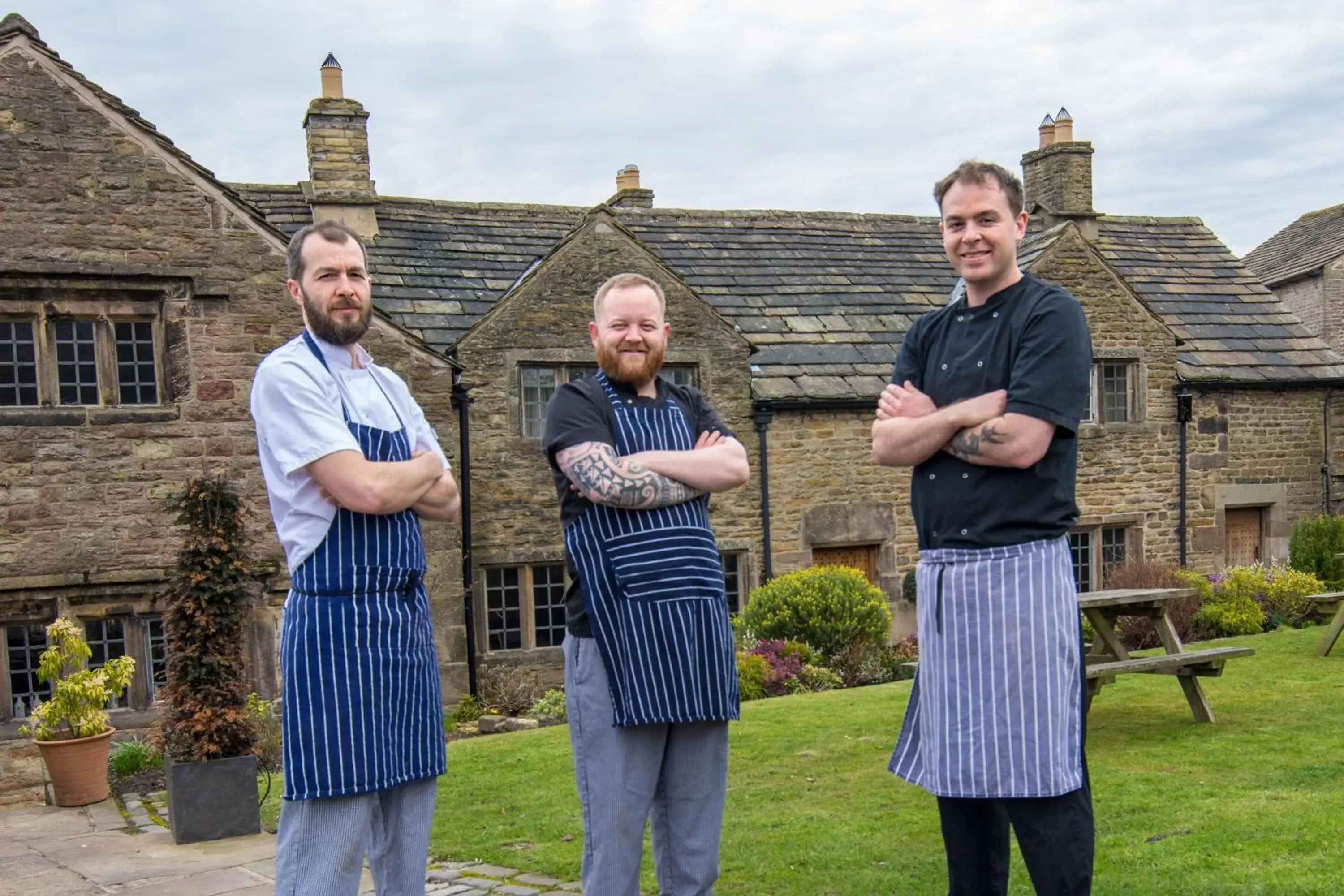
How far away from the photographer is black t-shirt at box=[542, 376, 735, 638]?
3977 millimetres

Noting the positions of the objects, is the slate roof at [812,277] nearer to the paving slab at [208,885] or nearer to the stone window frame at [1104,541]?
the stone window frame at [1104,541]

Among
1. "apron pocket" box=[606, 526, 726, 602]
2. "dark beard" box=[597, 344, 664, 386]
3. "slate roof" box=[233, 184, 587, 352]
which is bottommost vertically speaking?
"apron pocket" box=[606, 526, 726, 602]

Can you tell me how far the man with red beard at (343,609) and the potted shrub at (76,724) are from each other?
22.0 ft

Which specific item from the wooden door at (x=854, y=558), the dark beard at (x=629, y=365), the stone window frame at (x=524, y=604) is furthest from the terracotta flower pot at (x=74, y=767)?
the wooden door at (x=854, y=558)

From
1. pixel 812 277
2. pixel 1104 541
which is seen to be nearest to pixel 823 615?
pixel 1104 541

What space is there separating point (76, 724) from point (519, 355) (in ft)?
21.3

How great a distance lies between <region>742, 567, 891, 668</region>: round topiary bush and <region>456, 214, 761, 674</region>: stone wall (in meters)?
1.61

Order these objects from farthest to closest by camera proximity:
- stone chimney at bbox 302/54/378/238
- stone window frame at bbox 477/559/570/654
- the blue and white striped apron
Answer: stone chimney at bbox 302/54/378/238
stone window frame at bbox 477/559/570/654
the blue and white striped apron

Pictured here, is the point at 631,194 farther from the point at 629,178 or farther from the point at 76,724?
the point at 76,724

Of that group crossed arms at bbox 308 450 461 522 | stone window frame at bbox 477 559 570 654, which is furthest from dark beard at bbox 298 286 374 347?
stone window frame at bbox 477 559 570 654

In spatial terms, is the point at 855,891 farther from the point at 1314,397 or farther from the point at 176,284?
the point at 1314,397

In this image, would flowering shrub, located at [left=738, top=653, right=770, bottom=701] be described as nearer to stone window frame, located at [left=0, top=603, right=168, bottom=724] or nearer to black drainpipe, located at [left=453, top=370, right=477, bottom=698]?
black drainpipe, located at [left=453, top=370, right=477, bottom=698]

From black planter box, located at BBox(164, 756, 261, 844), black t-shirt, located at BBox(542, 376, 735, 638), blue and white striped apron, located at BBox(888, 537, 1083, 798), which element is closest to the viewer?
blue and white striped apron, located at BBox(888, 537, 1083, 798)

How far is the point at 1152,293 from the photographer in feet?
64.7
